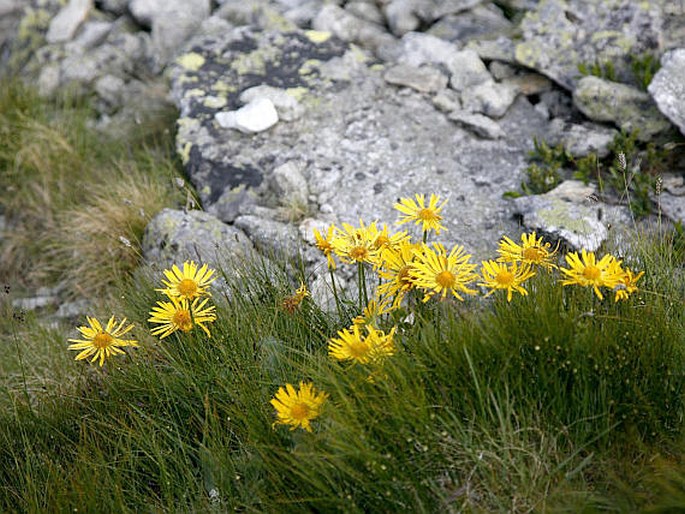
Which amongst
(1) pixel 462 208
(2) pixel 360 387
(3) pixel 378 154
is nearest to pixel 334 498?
(2) pixel 360 387

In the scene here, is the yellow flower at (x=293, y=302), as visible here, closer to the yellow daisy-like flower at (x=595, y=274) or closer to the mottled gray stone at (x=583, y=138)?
the yellow daisy-like flower at (x=595, y=274)

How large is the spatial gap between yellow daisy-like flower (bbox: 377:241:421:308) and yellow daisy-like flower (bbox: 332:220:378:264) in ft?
0.26

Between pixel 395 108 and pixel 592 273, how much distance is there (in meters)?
2.74

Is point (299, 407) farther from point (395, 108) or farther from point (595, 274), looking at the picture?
point (395, 108)

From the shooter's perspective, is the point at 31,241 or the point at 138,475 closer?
the point at 138,475

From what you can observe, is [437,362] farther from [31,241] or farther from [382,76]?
[31,241]

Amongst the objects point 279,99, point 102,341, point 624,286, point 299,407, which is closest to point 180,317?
point 102,341

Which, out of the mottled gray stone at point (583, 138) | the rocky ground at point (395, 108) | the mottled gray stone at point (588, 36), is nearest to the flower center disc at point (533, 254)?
the rocky ground at point (395, 108)

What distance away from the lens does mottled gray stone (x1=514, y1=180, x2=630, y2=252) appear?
359 centimetres

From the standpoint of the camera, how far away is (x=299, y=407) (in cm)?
237

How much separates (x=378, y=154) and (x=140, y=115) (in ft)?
6.80

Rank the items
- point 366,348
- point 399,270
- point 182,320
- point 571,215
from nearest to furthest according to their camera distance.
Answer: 1. point 366,348
2. point 399,270
3. point 182,320
4. point 571,215

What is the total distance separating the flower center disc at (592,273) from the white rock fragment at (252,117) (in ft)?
9.46

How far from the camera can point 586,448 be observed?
2.39 meters
